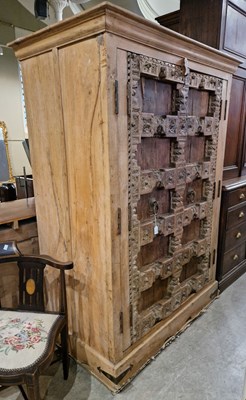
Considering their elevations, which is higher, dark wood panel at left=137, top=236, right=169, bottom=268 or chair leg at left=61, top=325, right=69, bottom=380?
dark wood panel at left=137, top=236, right=169, bottom=268

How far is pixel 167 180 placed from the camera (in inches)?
59.8

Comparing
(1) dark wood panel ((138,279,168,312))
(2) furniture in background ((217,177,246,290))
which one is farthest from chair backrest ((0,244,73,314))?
(2) furniture in background ((217,177,246,290))

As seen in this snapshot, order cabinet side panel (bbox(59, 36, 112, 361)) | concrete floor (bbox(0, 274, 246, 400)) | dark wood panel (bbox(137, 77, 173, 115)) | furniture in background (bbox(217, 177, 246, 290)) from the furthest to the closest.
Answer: furniture in background (bbox(217, 177, 246, 290)) → concrete floor (bbox(0, 274, 246, 400)) → dark wood panel (bbox(137, 77, 173, 115)) → cabinet side panel (bbox(59, 36, 112, 361))

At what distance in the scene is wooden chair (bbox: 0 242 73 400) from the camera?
3.44ft

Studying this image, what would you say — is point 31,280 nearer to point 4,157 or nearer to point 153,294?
point 153,294

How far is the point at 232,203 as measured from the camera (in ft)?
7.26

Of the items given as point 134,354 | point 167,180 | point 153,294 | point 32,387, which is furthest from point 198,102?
point 32,387

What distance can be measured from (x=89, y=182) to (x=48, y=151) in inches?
13.3

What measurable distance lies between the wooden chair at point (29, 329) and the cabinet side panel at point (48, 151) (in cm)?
18

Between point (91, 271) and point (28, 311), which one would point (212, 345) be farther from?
point (28, 311)

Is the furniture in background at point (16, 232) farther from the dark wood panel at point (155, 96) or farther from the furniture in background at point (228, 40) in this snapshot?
the furniture in background at point (228, 40)

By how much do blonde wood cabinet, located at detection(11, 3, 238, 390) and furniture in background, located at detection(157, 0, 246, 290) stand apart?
1.10ft

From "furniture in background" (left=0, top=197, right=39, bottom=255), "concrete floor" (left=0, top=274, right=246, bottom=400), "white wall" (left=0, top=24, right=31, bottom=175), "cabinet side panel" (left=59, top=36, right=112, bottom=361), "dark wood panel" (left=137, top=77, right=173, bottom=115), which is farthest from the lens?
"white wall" (left=0, top=24, right=31, bottom=175)

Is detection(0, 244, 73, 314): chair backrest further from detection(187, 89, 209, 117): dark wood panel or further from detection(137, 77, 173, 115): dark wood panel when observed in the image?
detection(187, 89, 209, 117): dark wood panel
